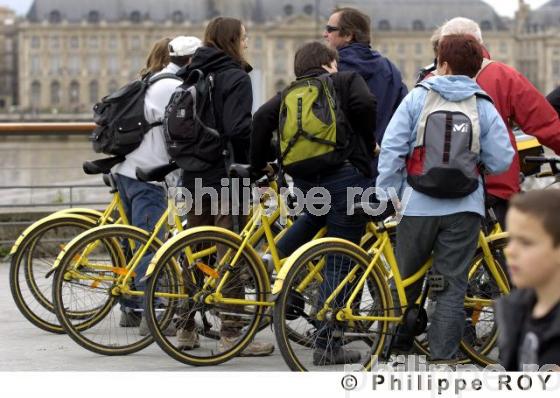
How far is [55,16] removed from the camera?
132 meters

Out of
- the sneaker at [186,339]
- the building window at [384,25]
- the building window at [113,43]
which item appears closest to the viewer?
the sneaker at [186,339]

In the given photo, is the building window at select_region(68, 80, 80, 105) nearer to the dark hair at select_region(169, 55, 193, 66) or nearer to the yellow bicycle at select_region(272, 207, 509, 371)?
the dark hair at select_region(169, 55, 193, 66)

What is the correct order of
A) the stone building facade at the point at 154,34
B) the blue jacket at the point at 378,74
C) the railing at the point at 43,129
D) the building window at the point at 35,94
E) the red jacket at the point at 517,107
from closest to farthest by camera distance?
the red jacket at the point at 517,107 < the blue jacket at the point at 378,74 < the railing at the point at 43,129 < the stone building facade at the point at 154,34 < the building window at the point at 35,94

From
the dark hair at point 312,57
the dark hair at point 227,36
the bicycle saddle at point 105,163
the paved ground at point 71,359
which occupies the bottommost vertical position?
the paved ground at point 71,359

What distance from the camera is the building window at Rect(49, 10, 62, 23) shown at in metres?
132

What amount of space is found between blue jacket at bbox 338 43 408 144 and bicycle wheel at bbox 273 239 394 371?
51.8 inches

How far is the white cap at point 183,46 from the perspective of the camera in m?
6.80

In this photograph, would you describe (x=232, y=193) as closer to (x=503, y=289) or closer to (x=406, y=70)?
(x=503, y=289)

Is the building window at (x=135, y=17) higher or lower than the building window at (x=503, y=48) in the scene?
higher

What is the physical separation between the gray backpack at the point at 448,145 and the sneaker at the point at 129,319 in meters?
1.97

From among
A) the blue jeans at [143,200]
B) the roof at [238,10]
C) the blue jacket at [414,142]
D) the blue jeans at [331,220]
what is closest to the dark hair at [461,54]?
the blue jacket at [414,142]

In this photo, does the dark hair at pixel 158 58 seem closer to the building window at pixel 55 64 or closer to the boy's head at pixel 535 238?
the boy's head at pixel 535 238

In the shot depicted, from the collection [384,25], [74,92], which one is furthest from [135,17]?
[384,25]

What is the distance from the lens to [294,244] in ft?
20.0
